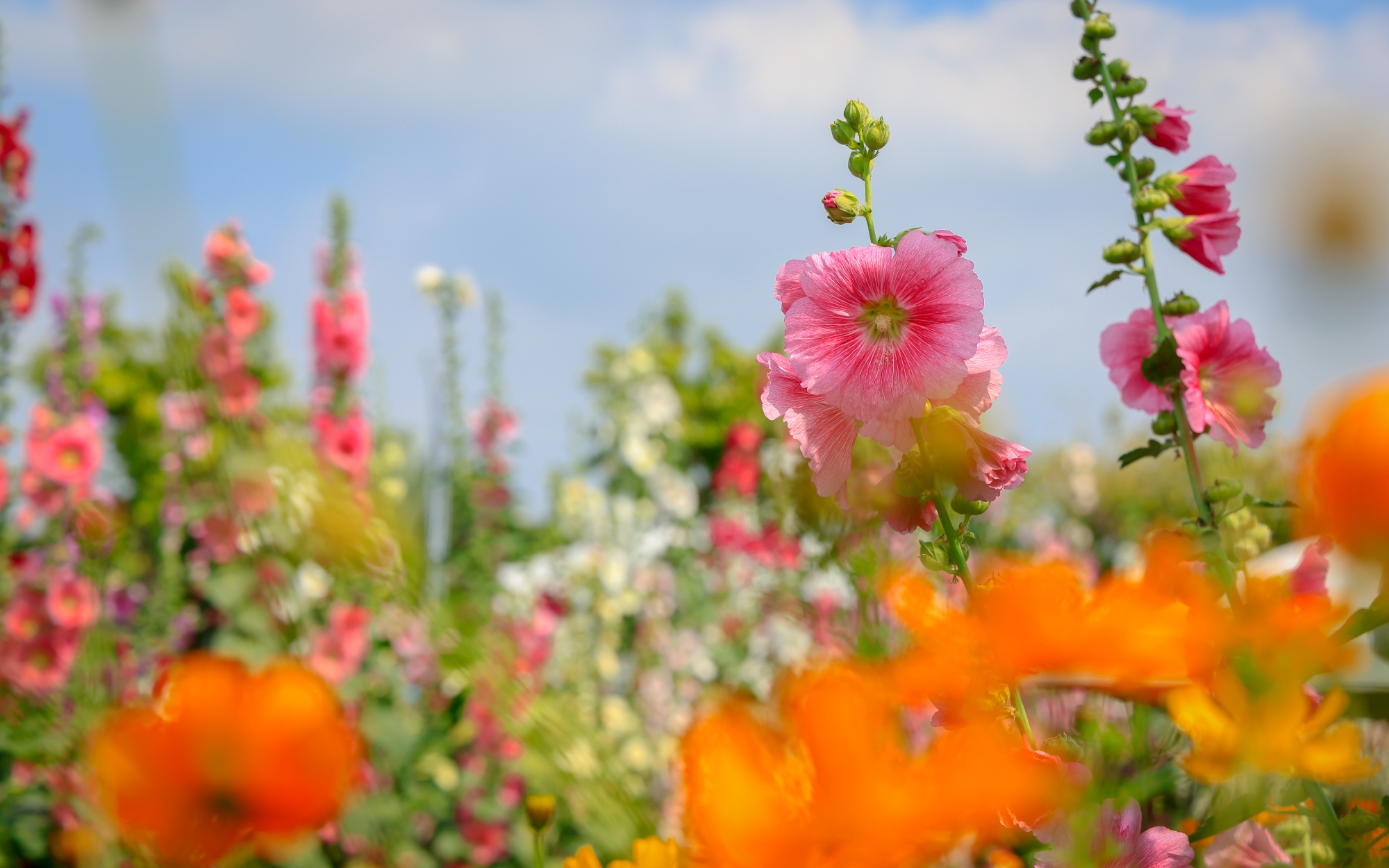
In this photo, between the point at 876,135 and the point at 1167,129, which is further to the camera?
the point at 1167,129

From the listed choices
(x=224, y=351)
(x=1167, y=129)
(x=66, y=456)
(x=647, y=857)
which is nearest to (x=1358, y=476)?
(x=647, y=857)

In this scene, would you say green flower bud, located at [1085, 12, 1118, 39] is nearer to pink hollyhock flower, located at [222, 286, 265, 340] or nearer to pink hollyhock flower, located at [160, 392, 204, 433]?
pink hollyhock flower, located at [160, 392, 204, 433]

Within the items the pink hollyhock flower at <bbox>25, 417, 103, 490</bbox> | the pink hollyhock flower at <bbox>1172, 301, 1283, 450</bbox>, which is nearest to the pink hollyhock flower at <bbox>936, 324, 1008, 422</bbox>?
the pink hollyhock flower at <bbox>1172, 301, 1283, 450</bbox>

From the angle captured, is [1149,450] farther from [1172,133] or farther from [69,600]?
[69,600]

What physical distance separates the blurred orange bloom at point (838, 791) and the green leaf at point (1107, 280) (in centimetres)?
57

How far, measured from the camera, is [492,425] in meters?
4.80

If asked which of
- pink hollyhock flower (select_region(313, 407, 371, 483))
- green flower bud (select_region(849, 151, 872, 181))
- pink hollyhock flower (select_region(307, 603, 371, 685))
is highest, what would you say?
green flower bud (select_region(849, 151, 872, 181))

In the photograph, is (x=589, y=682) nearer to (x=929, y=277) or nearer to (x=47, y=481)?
(x=47, y=481)

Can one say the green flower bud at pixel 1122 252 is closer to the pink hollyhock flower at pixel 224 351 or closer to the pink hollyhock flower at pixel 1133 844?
the pink hollyhock flower at pixel 1133 844

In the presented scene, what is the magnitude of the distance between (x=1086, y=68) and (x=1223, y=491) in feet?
1.32

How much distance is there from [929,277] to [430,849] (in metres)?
3.23

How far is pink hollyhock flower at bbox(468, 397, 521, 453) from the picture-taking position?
477 cm

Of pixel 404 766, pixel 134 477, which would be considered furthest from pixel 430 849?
pixel 134 477

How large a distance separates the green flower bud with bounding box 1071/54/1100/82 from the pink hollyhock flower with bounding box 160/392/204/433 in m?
0.77
